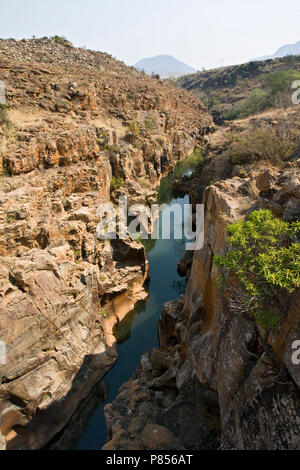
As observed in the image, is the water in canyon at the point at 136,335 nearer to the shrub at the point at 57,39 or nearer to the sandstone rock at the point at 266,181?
the sandstone rock at the point at 266,181

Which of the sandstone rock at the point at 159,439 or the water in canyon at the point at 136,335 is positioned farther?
the water in canyon at the point at 136,335

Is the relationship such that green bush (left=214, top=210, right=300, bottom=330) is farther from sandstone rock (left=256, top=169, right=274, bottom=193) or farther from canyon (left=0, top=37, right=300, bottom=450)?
sandstone rock (left=256, top=169, right=274, bottom=193)

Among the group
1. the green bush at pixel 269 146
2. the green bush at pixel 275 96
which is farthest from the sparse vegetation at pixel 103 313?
the green bush at pixel 275 96

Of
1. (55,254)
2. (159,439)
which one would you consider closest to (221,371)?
(159,439)

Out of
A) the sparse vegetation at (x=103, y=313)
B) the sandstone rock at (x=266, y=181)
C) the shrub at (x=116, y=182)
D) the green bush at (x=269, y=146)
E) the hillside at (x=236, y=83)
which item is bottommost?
the sparse vegetation at (x=103, y=313)

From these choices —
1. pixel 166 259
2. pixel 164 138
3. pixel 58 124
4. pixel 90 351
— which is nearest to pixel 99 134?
pixel 58 124

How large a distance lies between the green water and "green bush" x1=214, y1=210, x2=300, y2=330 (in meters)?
9.70

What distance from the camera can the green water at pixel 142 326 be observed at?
41.2ft

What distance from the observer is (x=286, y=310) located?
19.9ft

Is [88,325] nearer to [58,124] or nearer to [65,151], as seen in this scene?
[65,151]

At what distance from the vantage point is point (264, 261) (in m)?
5.79

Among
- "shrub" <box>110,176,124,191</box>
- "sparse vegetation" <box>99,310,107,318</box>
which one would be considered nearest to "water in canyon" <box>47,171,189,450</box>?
"sparse vegetation" <box>99,310,107,318</box>

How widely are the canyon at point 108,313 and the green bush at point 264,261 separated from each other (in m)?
0.38
